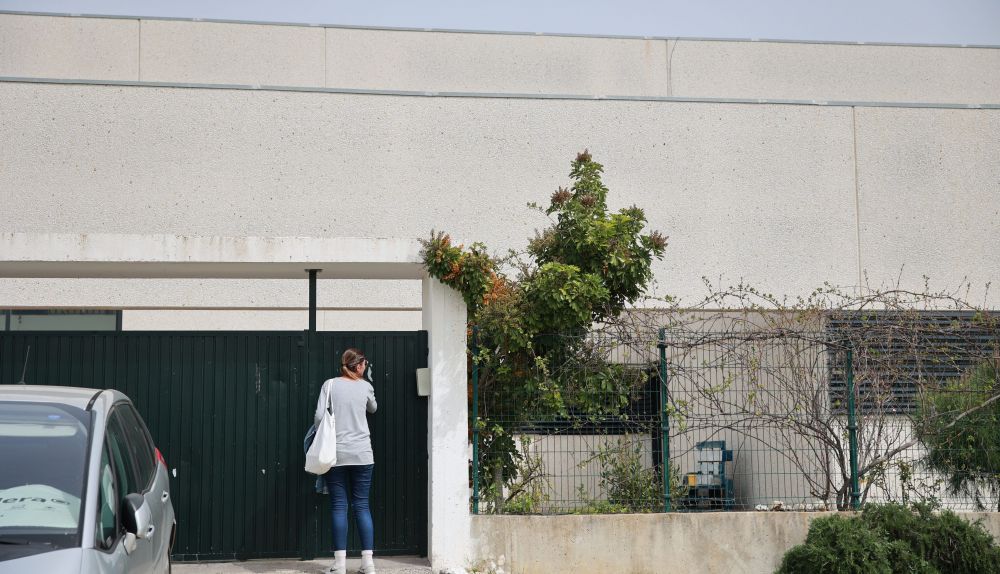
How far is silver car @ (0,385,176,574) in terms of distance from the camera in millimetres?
4137

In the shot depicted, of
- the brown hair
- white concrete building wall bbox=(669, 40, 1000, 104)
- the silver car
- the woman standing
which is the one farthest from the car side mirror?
white concrete building wall bbox=(669, 40, 1000, 104)

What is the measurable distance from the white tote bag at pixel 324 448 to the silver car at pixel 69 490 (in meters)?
2.21

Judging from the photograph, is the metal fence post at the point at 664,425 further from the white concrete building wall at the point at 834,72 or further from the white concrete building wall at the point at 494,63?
the white concrete building wall at the point at 834,72

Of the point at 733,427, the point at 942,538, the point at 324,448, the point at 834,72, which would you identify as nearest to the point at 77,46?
the point at 324,448

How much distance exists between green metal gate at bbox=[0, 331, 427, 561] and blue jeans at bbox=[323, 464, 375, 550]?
0.57 metres

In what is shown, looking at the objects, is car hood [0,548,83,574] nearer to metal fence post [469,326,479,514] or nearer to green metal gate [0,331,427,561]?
green metal gate [0,331,427,561]

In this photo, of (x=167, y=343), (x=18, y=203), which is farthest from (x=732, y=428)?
(x=18, y=203)

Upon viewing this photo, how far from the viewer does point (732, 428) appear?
8.80 metres

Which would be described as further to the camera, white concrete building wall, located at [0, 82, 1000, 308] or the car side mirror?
white concrete building wall, located at [0, 82, 1000, 308]

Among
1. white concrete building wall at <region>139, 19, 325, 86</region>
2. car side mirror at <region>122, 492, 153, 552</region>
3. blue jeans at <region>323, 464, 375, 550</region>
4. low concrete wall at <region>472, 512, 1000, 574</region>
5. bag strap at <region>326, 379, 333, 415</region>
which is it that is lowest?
low concrete wall at <region>472, 512, 1000, 574</region>

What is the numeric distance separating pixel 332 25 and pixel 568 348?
9.16m

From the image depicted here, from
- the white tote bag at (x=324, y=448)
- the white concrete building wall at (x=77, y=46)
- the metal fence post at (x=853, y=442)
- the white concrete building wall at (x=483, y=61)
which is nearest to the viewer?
the white tote bag at (x=324, y=448)

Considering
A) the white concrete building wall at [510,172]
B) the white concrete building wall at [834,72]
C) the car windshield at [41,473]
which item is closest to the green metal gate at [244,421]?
the car windshield at [41,473]

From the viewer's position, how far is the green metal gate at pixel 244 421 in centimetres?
809
